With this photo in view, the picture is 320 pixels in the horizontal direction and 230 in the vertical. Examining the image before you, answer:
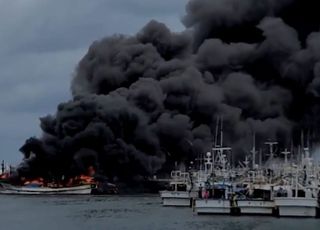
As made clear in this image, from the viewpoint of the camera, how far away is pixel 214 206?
7731 centimetres

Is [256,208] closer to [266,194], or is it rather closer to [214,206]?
[214,206]

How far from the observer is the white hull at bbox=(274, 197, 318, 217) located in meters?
71.2

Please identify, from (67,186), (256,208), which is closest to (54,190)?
(67,186)

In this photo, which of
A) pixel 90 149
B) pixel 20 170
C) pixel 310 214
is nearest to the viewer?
pixel 310 214

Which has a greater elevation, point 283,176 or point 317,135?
point 317,135

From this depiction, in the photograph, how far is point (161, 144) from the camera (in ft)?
484

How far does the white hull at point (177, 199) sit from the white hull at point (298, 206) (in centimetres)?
2663

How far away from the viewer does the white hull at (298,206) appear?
234ft

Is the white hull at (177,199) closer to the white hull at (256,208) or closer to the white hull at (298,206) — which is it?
the white hull at (256,208)

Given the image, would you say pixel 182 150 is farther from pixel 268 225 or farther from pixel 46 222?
pixel 268 225

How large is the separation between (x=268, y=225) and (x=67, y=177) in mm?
84922

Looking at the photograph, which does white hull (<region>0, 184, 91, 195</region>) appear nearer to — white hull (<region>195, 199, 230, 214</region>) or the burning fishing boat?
the burning fishing boat

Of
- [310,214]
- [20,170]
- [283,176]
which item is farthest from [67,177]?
[310,214]

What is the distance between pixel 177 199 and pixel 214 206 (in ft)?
70.7
